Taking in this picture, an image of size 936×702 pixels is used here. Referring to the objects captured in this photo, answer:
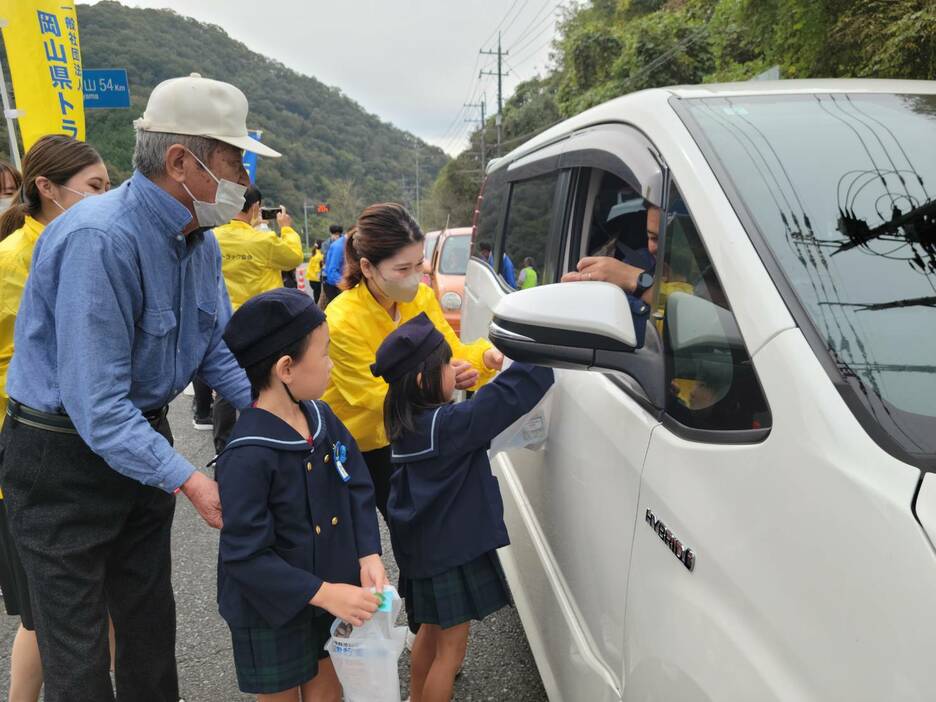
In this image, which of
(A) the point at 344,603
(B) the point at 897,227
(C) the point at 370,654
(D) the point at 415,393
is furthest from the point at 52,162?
(B) the point at 897,227

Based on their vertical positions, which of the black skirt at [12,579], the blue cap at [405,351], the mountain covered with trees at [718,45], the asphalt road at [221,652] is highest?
the mountain covered with trees at [718,45]

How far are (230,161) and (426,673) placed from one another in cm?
170

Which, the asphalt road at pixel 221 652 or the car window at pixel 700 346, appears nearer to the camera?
the car window at pixel 700 346

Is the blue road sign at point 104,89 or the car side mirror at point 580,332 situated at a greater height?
the blue road sign at point 104,89

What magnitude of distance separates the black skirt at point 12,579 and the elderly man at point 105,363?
39 cm

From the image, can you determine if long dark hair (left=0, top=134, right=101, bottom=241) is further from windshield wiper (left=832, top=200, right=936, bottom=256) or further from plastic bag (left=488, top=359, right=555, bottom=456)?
windshield wiper (left=832, top=200, right=936, bottom=256)

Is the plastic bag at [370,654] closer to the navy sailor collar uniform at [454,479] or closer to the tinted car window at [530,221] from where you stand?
the navy sailor collar uniform at [454,479]

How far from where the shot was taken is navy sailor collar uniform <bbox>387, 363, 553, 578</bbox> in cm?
180

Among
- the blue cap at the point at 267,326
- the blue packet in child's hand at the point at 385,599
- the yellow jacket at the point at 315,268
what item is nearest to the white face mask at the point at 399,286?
the blue cap at the point at 267,326

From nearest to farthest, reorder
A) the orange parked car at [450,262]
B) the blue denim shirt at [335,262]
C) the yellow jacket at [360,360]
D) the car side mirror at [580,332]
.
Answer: the car side mirror at [580,332], the yellow jacket at [360,360], the blue denim shirt at [335,262], the orange parked car at [450,262]

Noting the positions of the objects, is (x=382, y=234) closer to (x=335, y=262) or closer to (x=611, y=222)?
(x=611, y=222)

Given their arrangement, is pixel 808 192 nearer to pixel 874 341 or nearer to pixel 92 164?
pixel 874 341

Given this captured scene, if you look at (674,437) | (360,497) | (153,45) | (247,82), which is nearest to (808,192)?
(674,437)

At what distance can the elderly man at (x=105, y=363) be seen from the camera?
1496mm
